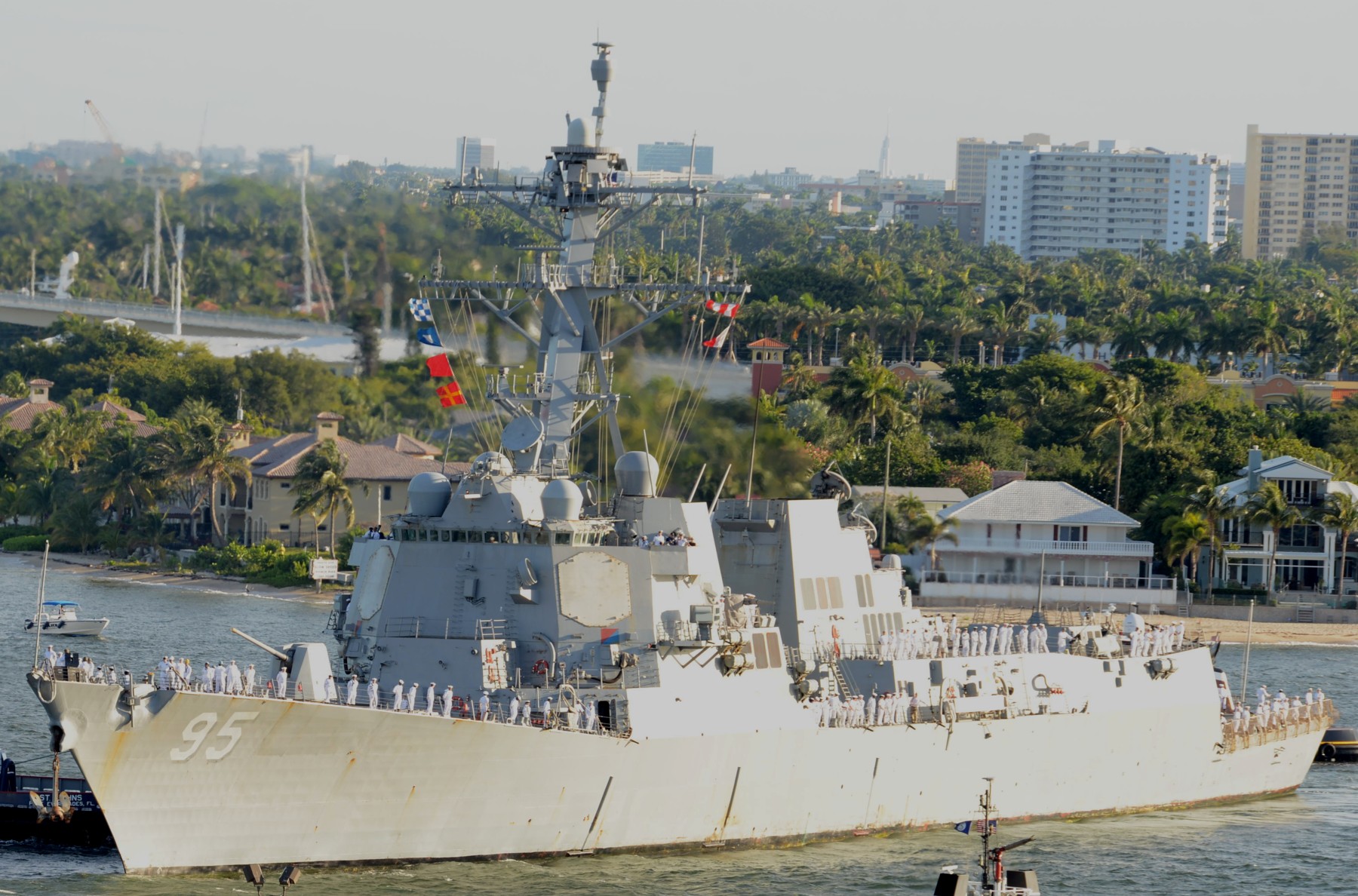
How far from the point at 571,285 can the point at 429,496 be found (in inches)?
172

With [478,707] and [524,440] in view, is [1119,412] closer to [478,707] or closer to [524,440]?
[524,440]

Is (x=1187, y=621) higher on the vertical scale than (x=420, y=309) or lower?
lower

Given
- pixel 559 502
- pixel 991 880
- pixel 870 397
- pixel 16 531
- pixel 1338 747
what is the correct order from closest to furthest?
pixel 991 880
pixel 559 502
pixel 1338 747
pixel 870 397
pixel 16 531

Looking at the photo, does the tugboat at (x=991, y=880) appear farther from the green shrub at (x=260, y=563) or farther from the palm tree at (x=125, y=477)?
the palm tree at (x=125, y=477)

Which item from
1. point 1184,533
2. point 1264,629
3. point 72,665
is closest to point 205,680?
point 72,665

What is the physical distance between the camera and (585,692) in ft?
104

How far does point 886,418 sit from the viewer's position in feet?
285

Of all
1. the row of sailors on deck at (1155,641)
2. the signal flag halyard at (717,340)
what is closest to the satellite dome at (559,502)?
the signal flag halyard at (717,340)

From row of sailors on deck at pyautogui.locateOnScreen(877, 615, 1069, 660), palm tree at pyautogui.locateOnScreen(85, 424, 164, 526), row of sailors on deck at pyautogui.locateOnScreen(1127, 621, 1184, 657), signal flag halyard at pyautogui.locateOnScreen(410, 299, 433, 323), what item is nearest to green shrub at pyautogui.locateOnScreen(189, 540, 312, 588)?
palm tree at pyautogui.locateOnScreen(85, 424, 164, 526)

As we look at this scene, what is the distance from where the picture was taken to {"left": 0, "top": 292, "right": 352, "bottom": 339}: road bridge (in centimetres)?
10056

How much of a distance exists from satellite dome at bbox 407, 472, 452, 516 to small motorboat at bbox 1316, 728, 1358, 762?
24734 millimetres

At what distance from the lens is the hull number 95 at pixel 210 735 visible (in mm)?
29078

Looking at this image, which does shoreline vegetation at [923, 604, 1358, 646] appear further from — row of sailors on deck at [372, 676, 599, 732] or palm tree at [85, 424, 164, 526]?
row of sailors on deck at [372, 676, 599, 732]

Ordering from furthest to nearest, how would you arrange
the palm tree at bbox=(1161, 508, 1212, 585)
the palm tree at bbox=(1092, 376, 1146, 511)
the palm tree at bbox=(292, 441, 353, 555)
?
1. the palm tree at bbox=(1092, 376, 1146, 511)
2. the palm tree at bbox=(292, 441, 353, 555)
3. the palm tree at bbox=(1161, 508, 1212, 585)
